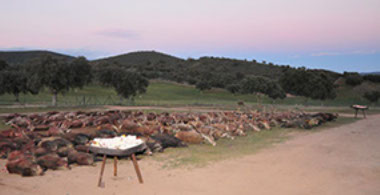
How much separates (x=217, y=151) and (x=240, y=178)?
4.08 m

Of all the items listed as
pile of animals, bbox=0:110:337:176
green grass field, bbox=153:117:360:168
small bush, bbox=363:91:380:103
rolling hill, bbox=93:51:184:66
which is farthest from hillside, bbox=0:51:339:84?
green grass field, bbox=153:117:360:168

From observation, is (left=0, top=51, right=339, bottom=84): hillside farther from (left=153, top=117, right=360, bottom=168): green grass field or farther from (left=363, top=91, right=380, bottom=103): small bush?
(left=153, top=117, right=360, bottom=168): green grass field

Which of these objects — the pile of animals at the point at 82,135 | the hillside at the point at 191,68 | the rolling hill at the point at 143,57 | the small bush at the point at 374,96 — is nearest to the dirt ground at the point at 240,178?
the pile of animals at the point at 82,135

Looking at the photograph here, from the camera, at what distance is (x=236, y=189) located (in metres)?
7.90

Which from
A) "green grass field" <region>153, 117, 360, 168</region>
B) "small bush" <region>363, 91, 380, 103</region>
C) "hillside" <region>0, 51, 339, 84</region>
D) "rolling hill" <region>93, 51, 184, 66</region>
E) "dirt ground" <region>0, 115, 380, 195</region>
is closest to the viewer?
"dirt ground" <region>0, 115, 380, 195</region>

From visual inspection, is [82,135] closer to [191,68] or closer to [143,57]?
[191,68]

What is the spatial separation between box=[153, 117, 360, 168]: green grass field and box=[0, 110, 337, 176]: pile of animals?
0.50 m

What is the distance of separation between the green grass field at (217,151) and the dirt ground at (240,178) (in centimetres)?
55

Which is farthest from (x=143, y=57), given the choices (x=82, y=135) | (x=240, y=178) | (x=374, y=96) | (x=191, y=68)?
(x=240, y=178)

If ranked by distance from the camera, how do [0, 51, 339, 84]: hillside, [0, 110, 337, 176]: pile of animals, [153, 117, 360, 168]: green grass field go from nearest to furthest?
1. [0, 110, 337, 176]: pile of animals
2. [153, 117, 360, 168]: green grass field
3. [0, 51, 339, 84]: hillside

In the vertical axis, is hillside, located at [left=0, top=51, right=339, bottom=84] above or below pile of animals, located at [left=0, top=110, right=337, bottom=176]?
above

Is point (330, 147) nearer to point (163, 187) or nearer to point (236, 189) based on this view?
point (236, 189)

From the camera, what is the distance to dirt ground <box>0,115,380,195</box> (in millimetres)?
7781

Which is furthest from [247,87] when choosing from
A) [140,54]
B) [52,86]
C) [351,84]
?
[140,54]
